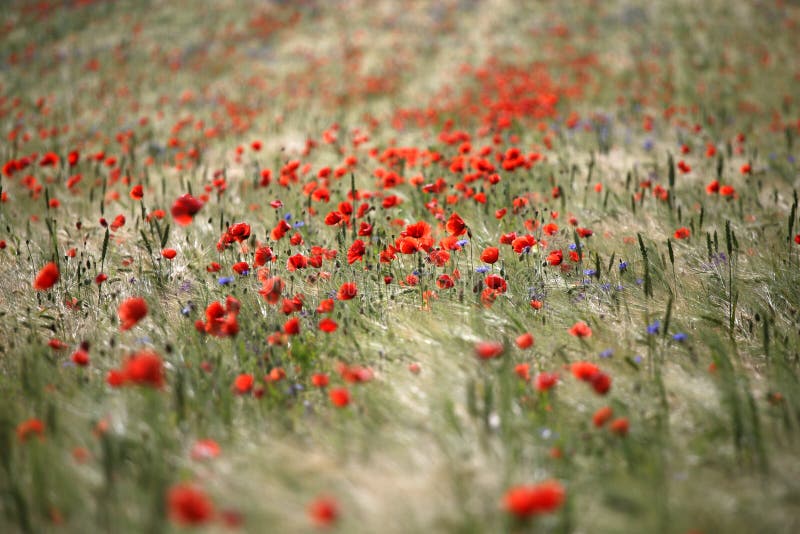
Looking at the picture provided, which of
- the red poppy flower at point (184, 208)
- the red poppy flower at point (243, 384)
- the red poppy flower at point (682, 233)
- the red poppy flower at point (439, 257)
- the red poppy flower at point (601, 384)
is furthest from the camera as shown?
the red poppy flower at point (682, 233)

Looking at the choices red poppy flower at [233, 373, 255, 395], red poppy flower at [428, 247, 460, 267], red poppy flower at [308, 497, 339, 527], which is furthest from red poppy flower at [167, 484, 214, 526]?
red poppy flower at [428, 247, 460, 267]

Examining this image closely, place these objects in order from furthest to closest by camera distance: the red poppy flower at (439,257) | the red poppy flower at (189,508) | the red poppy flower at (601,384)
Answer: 1. the red poppy flower at (439,257)
2. the red poppy flower at (601,384)
3. the red poppy flower at (189,508)

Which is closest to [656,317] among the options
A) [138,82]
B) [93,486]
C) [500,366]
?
[500,366]

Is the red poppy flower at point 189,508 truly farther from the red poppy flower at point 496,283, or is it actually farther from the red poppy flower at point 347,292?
the red poppy flower at point 496,283

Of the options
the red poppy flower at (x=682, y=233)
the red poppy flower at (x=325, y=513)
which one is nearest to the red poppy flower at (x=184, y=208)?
the red poppy flower at (x=325, y=513)

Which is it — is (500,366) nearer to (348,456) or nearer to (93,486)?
(348,456)

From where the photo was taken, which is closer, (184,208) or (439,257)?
(184,208)

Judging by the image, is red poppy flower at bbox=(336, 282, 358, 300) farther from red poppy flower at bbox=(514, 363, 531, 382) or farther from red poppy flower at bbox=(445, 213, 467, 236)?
red poppy flower at bbox=(514, 363, 531, 382)

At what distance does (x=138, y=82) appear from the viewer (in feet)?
29.2

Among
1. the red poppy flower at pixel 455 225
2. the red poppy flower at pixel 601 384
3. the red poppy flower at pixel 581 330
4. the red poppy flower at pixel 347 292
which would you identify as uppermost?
the red poppy flower at pixel 455 225

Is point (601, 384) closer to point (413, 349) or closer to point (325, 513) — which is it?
point (413, 349)

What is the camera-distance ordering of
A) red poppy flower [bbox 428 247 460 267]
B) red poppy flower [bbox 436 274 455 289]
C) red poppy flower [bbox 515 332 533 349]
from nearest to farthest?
1. red poppy flower [bbox 515 332 533 349]
2. red poppy flower [bbox 436 274 455 289]
3. red poppy flower [bbox 428 247 460 267]

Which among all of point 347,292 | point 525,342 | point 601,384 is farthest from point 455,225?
point 601,384

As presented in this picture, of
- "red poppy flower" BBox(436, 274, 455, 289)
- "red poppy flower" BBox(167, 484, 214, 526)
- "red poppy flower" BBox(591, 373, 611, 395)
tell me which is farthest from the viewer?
"red poppy flower" BBox(436, 274, 455, 289)
